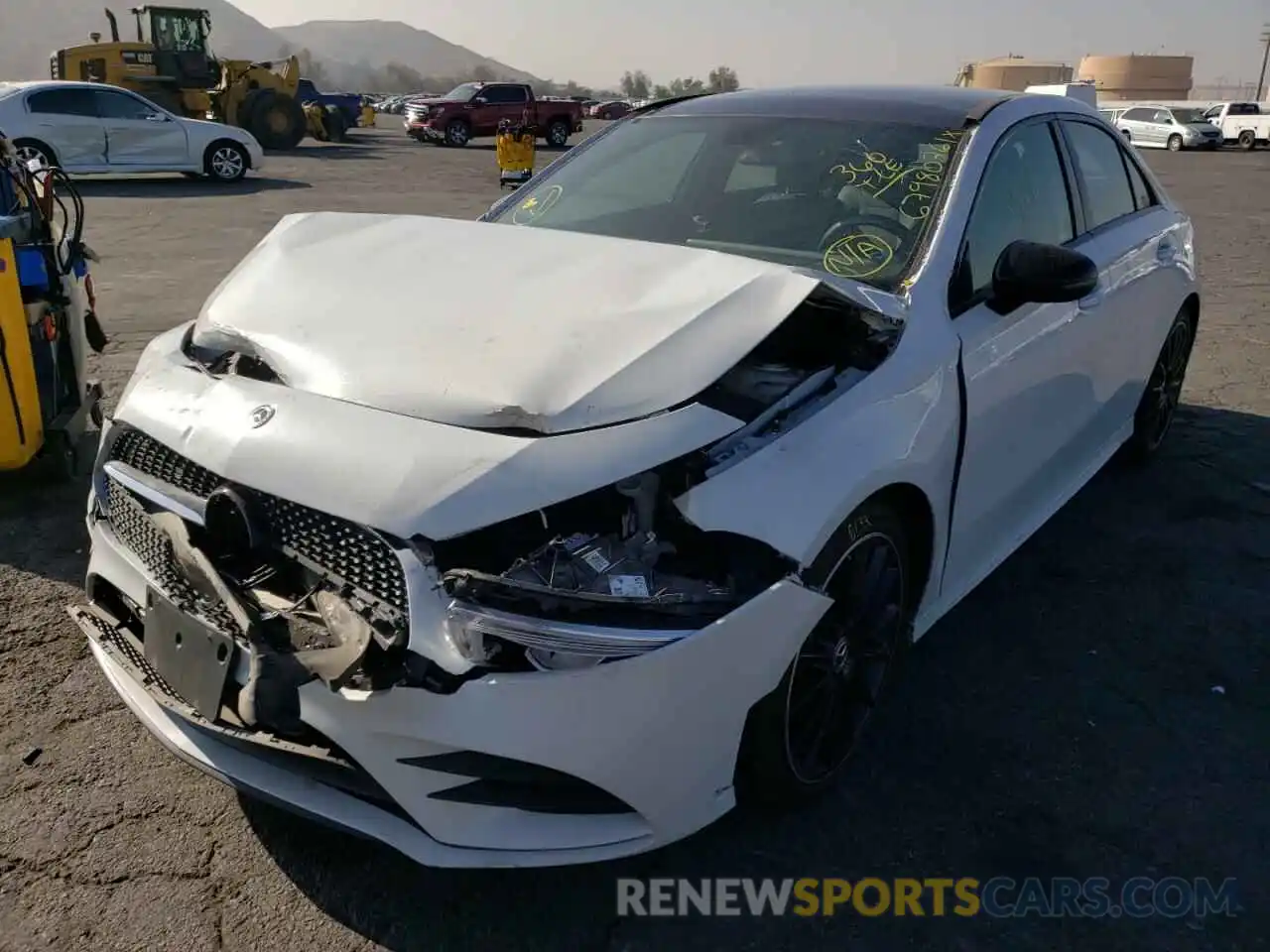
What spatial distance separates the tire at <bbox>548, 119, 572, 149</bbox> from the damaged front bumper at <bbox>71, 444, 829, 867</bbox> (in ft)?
106

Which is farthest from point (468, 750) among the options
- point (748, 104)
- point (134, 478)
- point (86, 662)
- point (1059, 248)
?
point (748, 104)

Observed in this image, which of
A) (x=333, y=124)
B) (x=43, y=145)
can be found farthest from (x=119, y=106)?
(x=333, y=124)

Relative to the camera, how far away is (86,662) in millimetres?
3260

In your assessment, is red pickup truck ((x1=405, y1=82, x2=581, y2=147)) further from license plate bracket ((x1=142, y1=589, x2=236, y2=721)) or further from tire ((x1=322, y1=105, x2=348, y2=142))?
license plate bracket ((x1=142, y1=589, x2=236, y2=721))

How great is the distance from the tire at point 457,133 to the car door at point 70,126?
50.9ft

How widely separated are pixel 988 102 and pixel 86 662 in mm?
3405

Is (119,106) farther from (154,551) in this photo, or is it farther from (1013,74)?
(1013,74)

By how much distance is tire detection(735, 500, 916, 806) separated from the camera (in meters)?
2.33

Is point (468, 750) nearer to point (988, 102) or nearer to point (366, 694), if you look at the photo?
point (366, 694)

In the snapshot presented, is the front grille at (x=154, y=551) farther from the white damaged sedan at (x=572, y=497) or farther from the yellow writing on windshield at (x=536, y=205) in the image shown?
the yellow writing on windshield at (x=536, y=205)

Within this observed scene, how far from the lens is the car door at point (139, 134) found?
1620 cm

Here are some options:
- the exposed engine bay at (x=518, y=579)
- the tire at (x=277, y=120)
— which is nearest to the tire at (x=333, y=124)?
the tire at (x=277, y=120)

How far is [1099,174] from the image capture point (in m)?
4.12

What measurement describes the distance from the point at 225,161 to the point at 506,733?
58.3 ft
